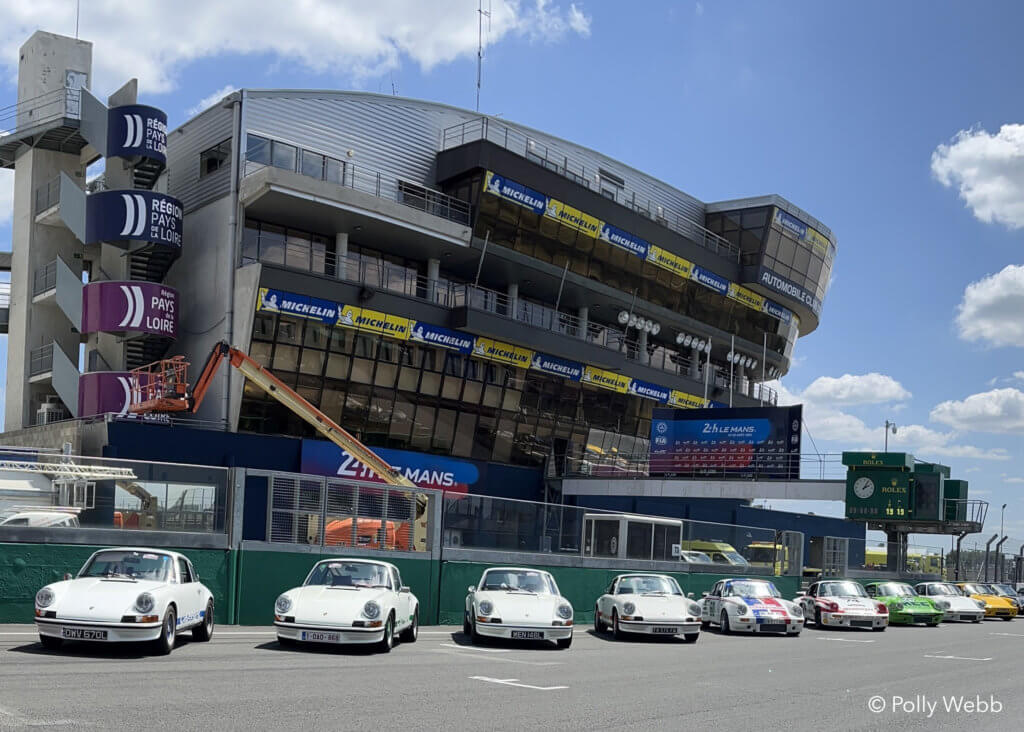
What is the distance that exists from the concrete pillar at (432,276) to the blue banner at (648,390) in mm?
12498

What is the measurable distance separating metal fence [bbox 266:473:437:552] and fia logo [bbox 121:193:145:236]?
72.8ft

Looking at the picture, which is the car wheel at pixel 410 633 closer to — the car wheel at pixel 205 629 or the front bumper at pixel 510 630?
the front bumper at pixel 510 630

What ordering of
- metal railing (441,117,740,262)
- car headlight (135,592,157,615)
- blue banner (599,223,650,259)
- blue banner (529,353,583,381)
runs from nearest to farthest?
car headlight (135,592,157,615)
metal railing (441,117,740,262)
blue banner (529,353,583,381)
blue banner (599,223,650,259)

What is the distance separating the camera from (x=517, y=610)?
18031mm

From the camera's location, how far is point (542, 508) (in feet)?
83.0

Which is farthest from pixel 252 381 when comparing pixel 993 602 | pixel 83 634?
pixel 993 602

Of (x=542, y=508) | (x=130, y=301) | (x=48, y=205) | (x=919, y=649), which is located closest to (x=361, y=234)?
(x=130, y=301)

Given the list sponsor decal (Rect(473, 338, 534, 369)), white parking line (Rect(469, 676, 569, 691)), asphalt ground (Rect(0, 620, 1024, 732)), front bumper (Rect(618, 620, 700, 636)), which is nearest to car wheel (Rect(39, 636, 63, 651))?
asphalt ground (Rect(0, 620, 1024, 732))

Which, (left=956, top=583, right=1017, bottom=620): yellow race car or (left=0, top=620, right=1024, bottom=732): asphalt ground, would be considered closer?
(left=0, top=620, right=1024, bottom=732): asphalt ground

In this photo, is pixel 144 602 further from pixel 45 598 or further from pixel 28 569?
pixel 28 569

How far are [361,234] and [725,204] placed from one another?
81.9ft

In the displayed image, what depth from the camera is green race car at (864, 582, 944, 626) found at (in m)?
31.5

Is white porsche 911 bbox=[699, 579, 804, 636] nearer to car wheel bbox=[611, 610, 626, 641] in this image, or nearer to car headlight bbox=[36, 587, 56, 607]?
car wheel bbox=[611, 610, 626, 641]

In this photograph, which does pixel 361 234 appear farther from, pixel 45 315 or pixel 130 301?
pixel 45 315
